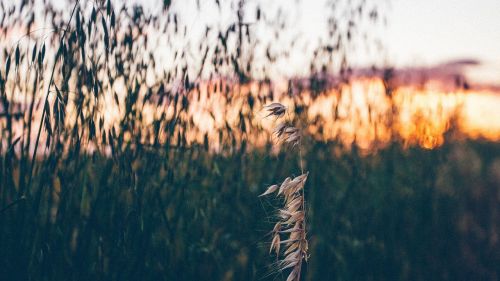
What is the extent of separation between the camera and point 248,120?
216 centimetres

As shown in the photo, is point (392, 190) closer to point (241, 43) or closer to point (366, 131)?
point (366, 131)

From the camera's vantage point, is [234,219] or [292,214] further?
[234,219]

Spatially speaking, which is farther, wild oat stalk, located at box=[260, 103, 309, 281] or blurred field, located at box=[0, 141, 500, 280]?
blurred field, located at box=[0, 141, 500, 280]

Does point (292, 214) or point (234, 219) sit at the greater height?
point (292, 214)

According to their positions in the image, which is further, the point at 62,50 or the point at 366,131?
the point at 366,131

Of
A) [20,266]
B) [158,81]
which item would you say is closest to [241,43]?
[158,81]

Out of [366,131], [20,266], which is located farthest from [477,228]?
[20,266]

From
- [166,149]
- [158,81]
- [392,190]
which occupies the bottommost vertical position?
[392,190]

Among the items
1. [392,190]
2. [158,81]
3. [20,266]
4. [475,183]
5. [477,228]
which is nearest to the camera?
[20,266]

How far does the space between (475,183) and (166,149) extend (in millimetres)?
2200

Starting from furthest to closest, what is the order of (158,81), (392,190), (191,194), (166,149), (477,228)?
(477,228), (392,190), (191,194), (158,81), (166,149)

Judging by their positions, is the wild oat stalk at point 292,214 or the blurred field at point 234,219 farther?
the blurred field at point 234,219

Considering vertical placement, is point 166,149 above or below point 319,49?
below

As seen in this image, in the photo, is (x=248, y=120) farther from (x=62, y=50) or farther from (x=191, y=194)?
(x=62, y=50)
